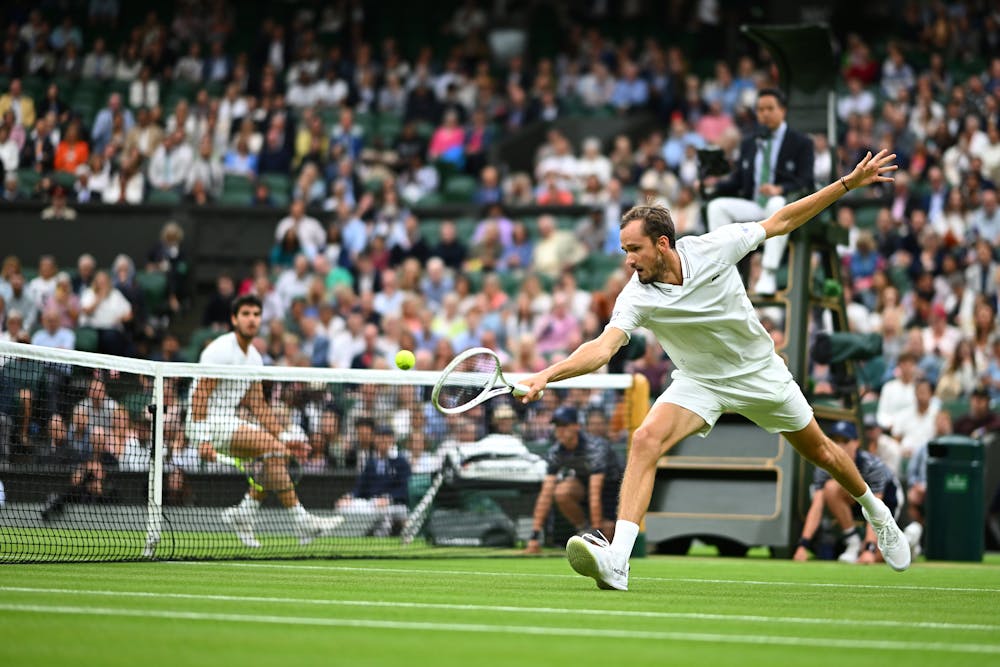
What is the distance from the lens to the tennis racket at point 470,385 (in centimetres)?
774

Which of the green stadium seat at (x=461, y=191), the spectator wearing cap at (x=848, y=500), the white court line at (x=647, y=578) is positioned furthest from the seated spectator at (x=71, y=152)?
the white court line at (x=647, y=578)

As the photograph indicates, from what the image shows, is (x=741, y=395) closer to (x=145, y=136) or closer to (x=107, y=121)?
(x=145, y=136)

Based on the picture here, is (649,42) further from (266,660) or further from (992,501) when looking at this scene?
(266,660)

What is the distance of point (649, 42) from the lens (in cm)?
2686

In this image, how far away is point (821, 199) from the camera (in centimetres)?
841

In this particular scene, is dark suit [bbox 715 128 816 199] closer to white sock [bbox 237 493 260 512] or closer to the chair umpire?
the chair umpire

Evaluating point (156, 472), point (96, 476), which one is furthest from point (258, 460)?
point (96, 476)

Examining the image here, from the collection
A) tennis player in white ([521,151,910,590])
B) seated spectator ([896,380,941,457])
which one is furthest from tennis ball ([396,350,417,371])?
seated spectator ([896,380,941,457])

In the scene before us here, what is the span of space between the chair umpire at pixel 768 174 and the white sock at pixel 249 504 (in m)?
4.61

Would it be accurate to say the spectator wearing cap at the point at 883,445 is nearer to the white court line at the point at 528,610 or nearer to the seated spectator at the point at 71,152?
the white court line at the point at 528,610

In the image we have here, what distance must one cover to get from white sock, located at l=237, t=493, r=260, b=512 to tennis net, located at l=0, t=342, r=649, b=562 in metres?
0.01

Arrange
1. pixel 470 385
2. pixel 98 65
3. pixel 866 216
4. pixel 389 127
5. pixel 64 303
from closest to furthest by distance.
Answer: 1. pixel 470 385
2. pixel 64 303
3. pixel 866 216
4. pixel 389 127
5. pixel 98 65

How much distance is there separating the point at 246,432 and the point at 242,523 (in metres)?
0.71

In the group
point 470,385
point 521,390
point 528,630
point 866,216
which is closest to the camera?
point 528,630
